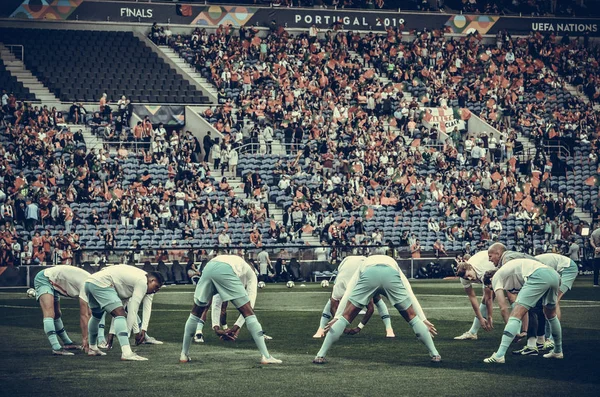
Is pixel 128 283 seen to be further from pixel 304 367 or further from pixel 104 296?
pixel 304 367

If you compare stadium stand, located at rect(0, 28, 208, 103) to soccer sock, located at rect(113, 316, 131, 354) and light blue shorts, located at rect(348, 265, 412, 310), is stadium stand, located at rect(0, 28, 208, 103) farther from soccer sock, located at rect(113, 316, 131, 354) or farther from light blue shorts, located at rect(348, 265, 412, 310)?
light blue shorts, located at rect(348, 265, 412, 310)

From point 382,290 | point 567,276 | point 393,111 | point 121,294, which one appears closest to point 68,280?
point 121,294

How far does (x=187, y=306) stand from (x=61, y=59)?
87.6 feet

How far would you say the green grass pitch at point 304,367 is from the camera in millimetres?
12125

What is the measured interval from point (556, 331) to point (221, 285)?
4896 millimetres

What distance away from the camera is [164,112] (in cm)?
4803

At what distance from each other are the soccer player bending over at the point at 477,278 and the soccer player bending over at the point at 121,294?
501cm

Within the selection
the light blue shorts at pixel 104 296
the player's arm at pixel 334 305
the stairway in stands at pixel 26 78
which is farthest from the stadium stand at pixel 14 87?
the light blue shorts at pixel 104 296

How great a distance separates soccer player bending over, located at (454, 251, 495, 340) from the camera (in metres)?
16.6

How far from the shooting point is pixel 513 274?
14523 mm

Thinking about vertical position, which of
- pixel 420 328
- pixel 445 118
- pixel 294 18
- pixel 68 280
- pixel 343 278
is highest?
pixel 294 18

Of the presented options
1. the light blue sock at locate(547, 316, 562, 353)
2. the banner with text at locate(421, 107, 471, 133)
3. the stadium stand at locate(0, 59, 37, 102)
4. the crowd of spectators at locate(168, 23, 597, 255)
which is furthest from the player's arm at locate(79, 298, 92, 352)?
the banner with text at locate(421, 107, 471, 133)

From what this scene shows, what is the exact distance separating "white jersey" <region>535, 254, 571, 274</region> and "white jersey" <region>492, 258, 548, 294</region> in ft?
7.99

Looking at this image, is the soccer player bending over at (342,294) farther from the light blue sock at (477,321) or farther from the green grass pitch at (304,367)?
the light blue sock at (477,321)
